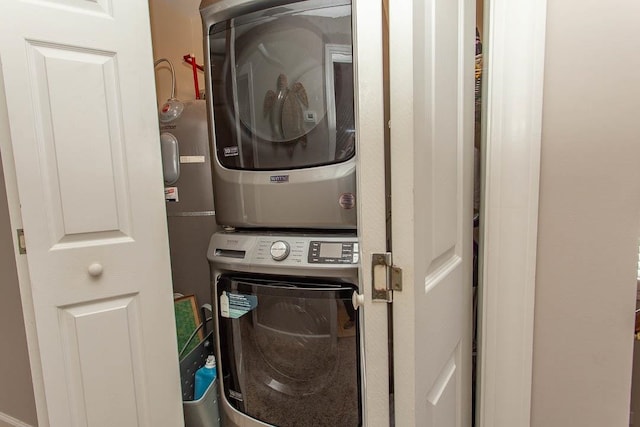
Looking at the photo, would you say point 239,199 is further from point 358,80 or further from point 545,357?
point 545,357

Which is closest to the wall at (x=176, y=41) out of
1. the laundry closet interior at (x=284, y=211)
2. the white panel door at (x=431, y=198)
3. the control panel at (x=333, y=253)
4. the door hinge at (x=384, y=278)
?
the laundry closet interior at (x=284, y=211)

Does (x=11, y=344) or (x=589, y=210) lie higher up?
(x=589, y=210)

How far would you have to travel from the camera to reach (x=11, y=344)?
146 cm

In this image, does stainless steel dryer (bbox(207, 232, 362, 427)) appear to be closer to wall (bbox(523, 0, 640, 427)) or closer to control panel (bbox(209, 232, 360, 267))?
control panel (bbox(209, 232, 360, 267))

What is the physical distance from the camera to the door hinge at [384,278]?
0.53 meters

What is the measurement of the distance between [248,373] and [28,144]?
98 centimetres

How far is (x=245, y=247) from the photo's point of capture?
1.09m

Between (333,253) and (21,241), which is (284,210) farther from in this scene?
(21,241)

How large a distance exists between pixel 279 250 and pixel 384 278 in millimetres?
539

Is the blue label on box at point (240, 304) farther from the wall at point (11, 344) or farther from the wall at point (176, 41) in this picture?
the wall at point (176, 41)

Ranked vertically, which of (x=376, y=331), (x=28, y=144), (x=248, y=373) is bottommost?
(x=248, y=373)

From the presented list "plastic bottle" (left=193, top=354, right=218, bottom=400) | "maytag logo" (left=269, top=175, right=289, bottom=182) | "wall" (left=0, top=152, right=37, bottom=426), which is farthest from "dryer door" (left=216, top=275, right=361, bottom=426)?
"wall" (left=0, top=152, right=37, bottom=426)

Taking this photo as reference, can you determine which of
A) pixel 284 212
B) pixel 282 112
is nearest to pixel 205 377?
pixel 284 212

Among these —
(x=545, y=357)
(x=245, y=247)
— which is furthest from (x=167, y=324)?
(x=545, y=357)
